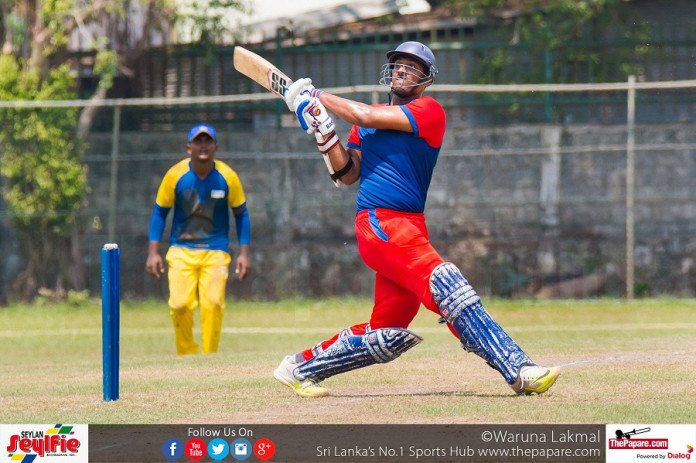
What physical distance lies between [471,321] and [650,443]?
5.69 ft

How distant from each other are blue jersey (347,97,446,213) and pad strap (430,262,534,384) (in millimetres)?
527

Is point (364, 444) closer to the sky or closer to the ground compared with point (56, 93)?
closer to the ground

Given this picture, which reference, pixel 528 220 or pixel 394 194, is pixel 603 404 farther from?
pixel 528 220

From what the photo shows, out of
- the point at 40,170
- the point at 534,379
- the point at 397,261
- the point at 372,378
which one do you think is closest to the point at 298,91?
the point at 397,261

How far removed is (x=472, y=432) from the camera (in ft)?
20.3

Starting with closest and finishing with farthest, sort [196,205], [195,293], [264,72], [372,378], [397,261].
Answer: [397,261] → [264,72] → [372,378] → [195,293] → [196,205]

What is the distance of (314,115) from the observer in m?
7.36

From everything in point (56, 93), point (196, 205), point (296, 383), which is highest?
point (56, 93)

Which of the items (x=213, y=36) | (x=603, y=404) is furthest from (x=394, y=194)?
(x=213, y=36)

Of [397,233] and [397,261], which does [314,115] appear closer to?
[397,233]

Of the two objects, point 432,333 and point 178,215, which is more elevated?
point 178,215

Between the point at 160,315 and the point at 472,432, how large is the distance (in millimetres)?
11209

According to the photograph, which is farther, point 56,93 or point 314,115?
point 56,93

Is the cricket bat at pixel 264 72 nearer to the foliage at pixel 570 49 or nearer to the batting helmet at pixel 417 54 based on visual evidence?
the batting helmet at pixel 417 54
